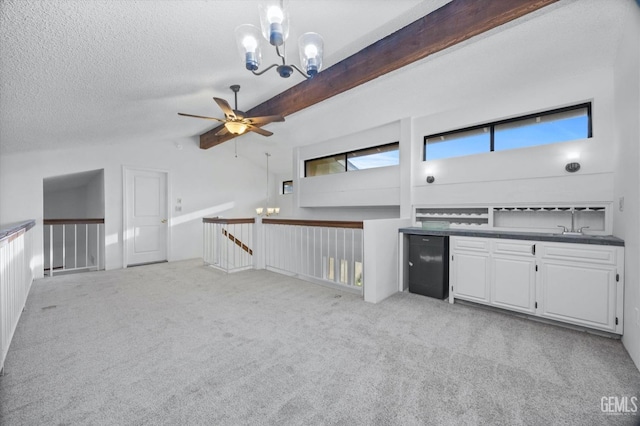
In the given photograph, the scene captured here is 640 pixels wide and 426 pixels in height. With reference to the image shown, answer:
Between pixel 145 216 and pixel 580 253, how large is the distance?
23.7 ft

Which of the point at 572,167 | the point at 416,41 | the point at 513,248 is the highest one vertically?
the point at 416,41

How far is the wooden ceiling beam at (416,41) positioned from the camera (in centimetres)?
214

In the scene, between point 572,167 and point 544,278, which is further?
point 572,167

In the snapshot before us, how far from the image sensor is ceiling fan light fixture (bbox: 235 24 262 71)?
6.61 feet

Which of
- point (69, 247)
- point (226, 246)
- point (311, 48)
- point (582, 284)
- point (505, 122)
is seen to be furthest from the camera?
point (69, 247)

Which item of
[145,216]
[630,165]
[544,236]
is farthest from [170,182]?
[630,165]

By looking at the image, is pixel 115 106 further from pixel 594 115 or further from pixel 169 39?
pixel 594 115

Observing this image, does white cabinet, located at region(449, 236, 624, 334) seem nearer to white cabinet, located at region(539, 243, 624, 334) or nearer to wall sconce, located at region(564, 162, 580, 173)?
white cabinet, located at region(539, 243, 624, 334)

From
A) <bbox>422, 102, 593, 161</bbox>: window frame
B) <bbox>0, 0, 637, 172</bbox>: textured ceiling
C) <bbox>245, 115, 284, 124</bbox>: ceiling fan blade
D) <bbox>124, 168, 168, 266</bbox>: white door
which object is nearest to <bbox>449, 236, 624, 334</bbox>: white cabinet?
<bbox>422, 102, 593, 161</bbox>: window frame

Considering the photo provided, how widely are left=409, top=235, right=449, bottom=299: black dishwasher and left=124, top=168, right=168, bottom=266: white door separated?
5.51m

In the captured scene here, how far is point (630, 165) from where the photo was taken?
2262 mm

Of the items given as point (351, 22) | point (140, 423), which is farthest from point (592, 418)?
point (351, 22)

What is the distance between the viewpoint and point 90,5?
1.73 m

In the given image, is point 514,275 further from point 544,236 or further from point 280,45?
point 280,45
